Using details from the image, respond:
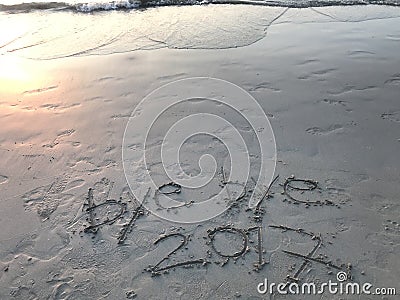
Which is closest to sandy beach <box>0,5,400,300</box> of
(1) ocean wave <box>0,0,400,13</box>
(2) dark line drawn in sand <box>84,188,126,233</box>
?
(2) dark line drawn in sand <box>84,188,126,233</box>

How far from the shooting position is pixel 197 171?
14.2ft

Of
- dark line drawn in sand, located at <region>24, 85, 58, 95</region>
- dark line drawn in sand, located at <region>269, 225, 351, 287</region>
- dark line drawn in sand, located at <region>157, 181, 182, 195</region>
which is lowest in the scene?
dark line drawn in sand, located at <region>269, 225, 351, 287</region>

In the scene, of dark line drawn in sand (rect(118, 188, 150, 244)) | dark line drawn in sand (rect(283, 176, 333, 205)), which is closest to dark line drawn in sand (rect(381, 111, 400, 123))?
dark line drawn in sand (rect(283, 176, 333, 205))

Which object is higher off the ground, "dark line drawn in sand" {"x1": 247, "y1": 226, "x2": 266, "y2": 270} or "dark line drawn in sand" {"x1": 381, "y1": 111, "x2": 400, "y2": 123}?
"dark line drawn in sand" {"x1": 381, "y1": 111, "x2": 400, "y2": 123}

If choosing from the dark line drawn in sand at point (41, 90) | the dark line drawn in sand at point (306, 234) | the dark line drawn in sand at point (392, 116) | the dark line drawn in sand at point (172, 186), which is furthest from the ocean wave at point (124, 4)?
the dark line drawn in sand at point (306, 234)

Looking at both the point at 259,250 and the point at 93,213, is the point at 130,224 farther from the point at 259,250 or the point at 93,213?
the point at 259,250

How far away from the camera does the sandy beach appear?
318 cm

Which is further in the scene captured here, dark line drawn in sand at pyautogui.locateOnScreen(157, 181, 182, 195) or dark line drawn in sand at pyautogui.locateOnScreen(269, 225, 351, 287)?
dark line drawn in sand at pyautogui.locateOnScreen(157, 181, 182, 195)

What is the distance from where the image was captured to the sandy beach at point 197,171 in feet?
10.4

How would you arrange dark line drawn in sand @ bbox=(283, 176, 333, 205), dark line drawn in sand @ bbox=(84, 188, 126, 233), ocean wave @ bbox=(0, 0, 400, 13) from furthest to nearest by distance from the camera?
ocean wave @ bbox=(0, 0, 400, 13) < dark line drawn in sand @ bbox=(283, 176, 333, 205) < dark line drawn in sand @ bbox=(84, 188, 126, 233)

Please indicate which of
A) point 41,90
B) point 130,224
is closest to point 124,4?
point 41,90

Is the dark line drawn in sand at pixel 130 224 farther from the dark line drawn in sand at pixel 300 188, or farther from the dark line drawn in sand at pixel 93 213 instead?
the dark line drawn in sand at pixel 300 188

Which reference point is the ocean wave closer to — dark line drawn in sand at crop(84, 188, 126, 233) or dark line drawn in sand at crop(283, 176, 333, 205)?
dark line drawn in sand at crop(283, 176, 333, 205)

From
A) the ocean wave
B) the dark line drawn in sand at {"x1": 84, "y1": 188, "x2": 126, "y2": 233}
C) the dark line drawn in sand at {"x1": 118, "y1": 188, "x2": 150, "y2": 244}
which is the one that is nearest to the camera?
the dark line drawn in sand at {"x1": 118, "y1": 188, "x2": 150, "y2": 244}
